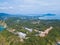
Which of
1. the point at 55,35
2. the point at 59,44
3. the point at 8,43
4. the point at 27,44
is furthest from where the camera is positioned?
the point at 55,35

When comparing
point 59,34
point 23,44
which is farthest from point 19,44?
point 59,34

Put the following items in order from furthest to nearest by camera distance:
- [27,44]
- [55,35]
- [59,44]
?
[55,35]
[59,44]
[27,44]

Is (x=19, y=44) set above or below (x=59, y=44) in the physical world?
above

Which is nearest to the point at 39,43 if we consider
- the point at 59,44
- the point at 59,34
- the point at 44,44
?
the point at 44,44

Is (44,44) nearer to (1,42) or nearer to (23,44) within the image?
(23,44)

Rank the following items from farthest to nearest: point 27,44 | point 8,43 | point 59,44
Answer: point 59,44 < point 8,43 < point 27,44

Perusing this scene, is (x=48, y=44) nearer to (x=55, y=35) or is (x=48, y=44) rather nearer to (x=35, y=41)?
(x=35, y=41)

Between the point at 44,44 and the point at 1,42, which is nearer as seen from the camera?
the point at 44,44

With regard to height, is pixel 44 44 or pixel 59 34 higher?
pixel 44 44

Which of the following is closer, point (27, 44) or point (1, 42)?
point (27, 44)
